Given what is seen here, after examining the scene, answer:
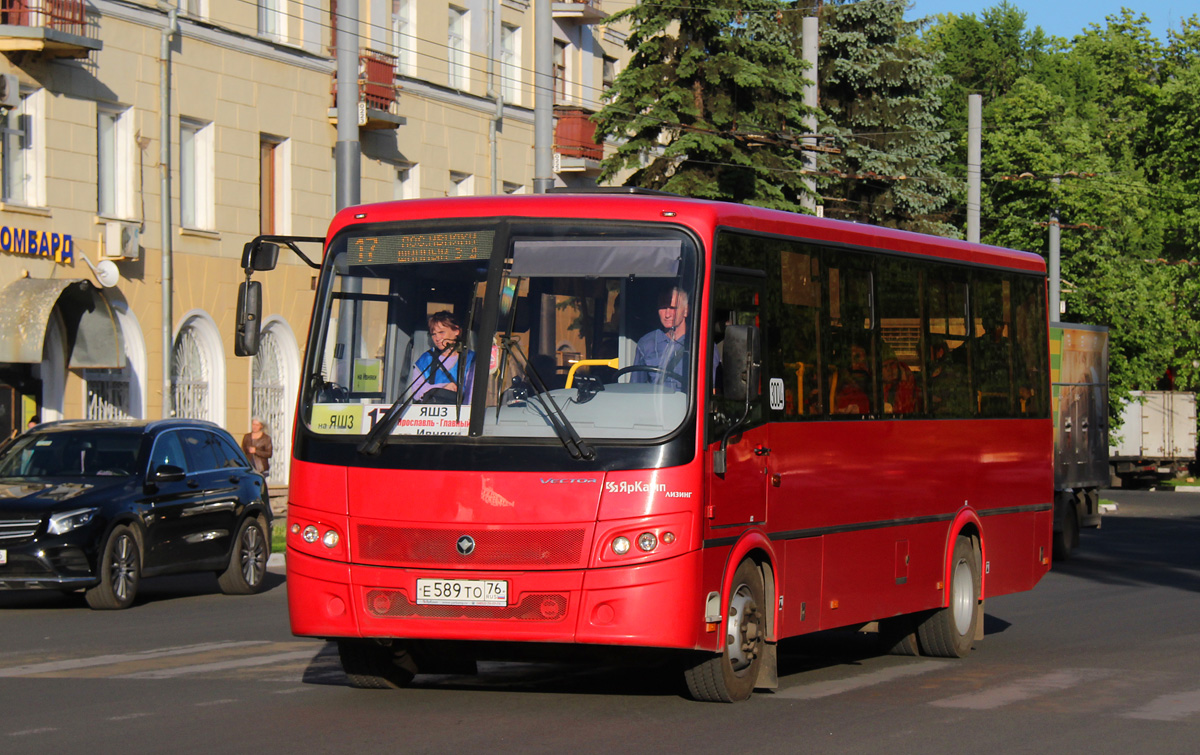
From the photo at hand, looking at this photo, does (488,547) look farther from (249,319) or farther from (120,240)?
(120,240)

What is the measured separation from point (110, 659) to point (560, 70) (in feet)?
113

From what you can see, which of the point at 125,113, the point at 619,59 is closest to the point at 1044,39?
the point at 619,59

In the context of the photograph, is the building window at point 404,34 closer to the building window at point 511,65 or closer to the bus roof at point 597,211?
the building window at point 511,65

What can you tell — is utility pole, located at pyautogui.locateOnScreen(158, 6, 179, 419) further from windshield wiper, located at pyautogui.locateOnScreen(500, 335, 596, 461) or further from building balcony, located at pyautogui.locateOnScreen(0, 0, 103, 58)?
windshield wiper, located at pyautogui.locateOnScreen(500, 335, 596, 461)

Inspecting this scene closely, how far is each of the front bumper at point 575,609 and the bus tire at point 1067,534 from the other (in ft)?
56.9

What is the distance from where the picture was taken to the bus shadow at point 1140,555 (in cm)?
2238

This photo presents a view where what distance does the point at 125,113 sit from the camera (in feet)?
96.8

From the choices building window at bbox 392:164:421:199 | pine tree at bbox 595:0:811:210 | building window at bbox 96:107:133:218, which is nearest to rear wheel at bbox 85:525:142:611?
building window at bbox 96:107:133:218

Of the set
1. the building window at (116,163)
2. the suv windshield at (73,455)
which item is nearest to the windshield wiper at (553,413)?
the suv windshield at (73,455)

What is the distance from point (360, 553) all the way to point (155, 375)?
69.6ft

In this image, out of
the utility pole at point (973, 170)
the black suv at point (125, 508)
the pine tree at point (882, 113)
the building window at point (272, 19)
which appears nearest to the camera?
the black suv at point (125, 508)

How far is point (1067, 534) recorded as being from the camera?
87.0 feet

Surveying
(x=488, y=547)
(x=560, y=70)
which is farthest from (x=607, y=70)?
(x=488, y=547)

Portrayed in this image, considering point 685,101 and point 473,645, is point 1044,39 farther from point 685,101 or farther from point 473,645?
point 473,645
